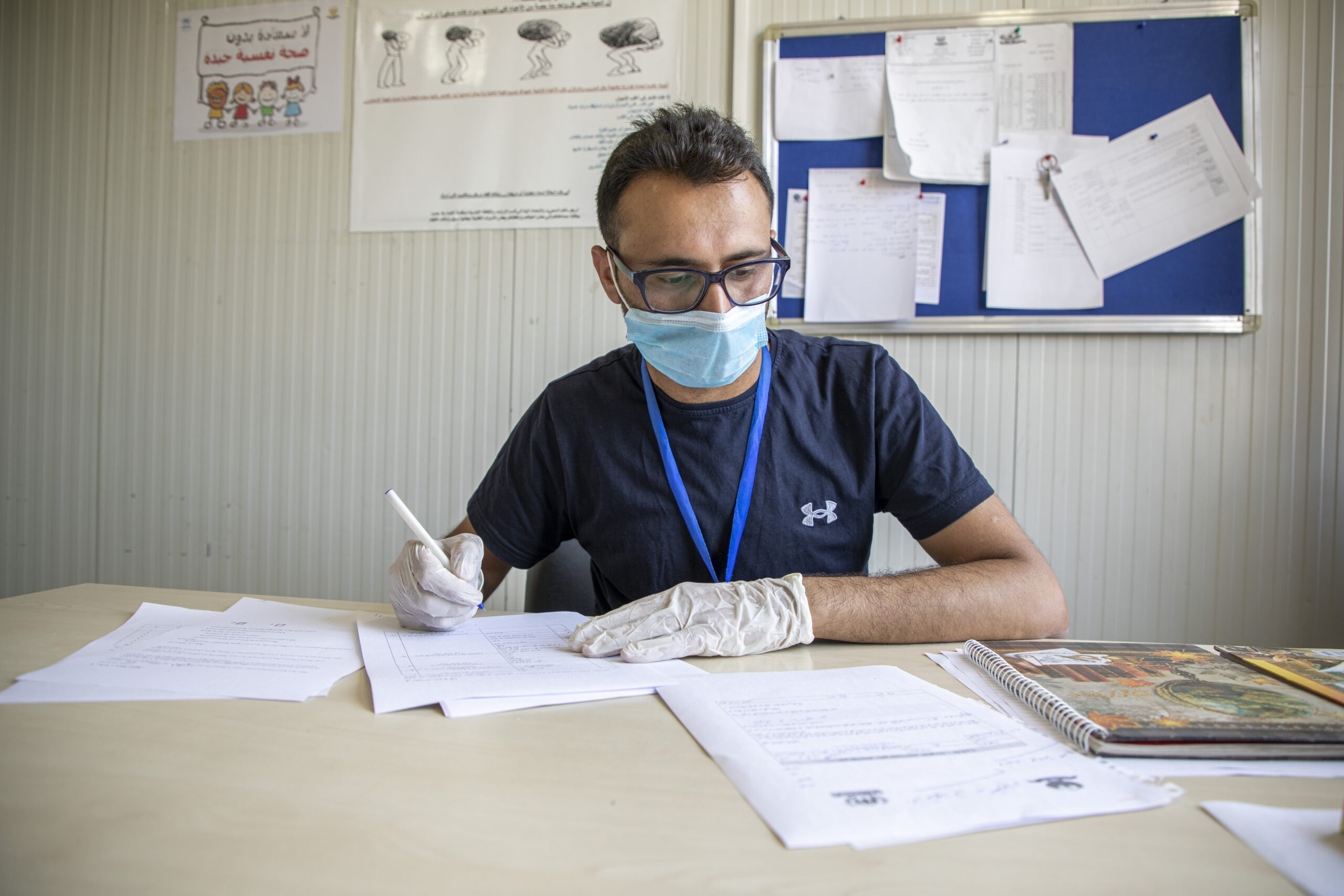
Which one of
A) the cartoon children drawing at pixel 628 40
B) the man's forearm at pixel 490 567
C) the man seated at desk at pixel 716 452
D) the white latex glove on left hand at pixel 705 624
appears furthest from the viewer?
the cartoon children drawing at pixel 628 40

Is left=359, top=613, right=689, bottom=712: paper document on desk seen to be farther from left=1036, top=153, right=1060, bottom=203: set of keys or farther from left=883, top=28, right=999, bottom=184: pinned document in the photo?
left=1036, top=153, right=1060, bottom=203: set of keys

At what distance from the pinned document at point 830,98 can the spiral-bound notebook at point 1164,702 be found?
148 cm

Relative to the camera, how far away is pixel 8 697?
0.67m

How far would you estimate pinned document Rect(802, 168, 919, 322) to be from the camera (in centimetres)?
183

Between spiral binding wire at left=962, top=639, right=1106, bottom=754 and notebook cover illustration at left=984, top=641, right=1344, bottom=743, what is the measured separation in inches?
0.4

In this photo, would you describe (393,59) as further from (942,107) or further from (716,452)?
(716,452)

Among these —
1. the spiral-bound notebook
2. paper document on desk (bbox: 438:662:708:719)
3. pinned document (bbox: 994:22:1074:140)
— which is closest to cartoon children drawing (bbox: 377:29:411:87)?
pinned document (bbox: 994:22:1074:140)

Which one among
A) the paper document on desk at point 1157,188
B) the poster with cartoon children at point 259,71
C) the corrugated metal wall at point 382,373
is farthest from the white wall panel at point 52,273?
the paper document on desk at point 1157,188

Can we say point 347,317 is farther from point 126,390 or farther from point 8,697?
point 8,697

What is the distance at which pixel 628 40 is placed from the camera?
196cm

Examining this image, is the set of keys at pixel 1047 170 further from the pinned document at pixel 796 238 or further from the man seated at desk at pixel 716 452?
the man seated at desk at pixel 716 452

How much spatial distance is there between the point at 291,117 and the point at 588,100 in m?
0.96

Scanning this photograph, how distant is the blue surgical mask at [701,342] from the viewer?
3.73 feet

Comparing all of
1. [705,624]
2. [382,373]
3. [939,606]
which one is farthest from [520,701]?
[382,373]
